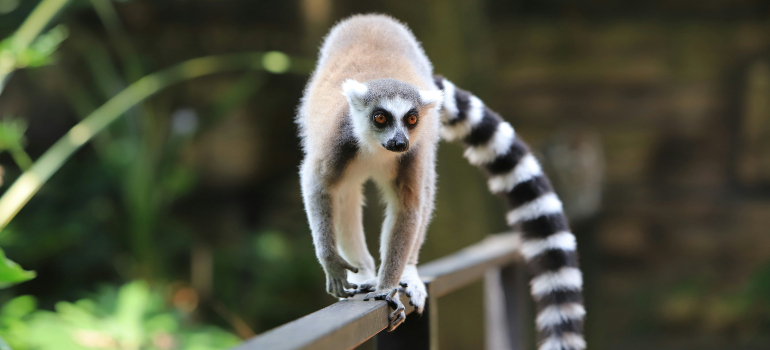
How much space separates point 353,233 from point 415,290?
0.44 m

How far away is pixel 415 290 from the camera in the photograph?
2.12 metres

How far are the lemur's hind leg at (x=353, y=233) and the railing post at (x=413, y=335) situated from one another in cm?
29

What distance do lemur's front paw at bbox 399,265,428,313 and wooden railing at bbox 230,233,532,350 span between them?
0.03 metres

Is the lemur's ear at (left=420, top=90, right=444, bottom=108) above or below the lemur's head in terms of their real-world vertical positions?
above

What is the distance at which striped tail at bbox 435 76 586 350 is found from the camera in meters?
2.45

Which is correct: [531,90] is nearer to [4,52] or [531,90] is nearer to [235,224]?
[235,224]

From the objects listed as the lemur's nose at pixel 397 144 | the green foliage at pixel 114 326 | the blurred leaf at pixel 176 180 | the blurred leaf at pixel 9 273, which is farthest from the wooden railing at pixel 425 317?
the blurred leaf at pixel 176 180

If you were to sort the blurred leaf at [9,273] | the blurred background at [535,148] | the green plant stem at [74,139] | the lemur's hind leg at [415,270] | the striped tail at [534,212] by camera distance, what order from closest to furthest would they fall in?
the blurred leaf at [9,273]
the lemur's hind leg at [415,270]
the striped tail at [534,212]
the green plant stem at [74,139]
the blurred background at [535,148]

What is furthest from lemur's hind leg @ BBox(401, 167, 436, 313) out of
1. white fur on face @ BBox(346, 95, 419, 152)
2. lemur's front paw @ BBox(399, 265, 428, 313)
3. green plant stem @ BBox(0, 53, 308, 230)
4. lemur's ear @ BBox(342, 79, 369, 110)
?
green plant stem @ BBox(0, 53, 308, 230)

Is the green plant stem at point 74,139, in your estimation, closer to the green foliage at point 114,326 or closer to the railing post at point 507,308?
the green foliage at point 114,326

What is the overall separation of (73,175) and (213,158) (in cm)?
168

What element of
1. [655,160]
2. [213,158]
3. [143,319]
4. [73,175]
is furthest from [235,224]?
[655,160]

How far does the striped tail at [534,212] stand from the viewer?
2.45m

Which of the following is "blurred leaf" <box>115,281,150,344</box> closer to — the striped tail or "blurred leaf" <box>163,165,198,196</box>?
"blurred leaf" <box>163,165,198,196</box>
